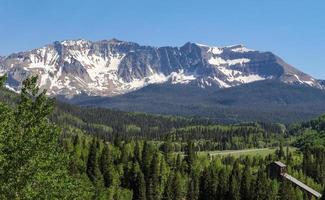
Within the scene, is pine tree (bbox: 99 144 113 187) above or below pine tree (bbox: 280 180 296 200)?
above

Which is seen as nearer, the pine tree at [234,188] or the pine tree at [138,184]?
the pine tree at [234,188]

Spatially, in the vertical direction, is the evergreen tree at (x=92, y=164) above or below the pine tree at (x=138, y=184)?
above

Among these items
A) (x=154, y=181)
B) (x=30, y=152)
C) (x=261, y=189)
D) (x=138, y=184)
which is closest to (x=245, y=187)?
(x=261, y=189)

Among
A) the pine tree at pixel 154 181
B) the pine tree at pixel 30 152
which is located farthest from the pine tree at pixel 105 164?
the pine tree at pixel 30 152

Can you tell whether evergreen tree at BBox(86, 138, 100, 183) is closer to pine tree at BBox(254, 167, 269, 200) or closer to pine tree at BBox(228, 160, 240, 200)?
pine tree at BBox(228, 160, 240, 200)

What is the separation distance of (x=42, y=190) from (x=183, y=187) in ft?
490

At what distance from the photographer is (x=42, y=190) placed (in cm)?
3953

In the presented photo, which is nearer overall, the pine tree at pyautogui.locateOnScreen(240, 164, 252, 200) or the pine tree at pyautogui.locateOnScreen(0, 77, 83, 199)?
the pine tree at pyautogui.locateOnScreen(0, 77, 83, 199)

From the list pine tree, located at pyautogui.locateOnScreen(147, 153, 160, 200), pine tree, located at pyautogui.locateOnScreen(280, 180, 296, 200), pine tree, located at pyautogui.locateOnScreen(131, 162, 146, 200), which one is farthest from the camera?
pine tree, located at pyautogui.locateOnScreen(147, 153, 160, 200)

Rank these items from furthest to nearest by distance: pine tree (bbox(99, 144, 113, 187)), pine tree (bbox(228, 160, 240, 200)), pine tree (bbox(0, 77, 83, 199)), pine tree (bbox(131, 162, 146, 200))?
pine tree (bbox(99, 144, 113, 187)) < pine tree (bbox(131, 162, 146, 200)) < pine tree (bbox(228, 160, 240, 200)) < pine tree (bbox(0, 77, 83, 199))

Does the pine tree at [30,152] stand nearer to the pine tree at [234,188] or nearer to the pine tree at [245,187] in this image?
the pine tree at [245,187]

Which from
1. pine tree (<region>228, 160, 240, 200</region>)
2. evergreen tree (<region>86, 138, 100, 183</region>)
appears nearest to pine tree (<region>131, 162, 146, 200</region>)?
evergreen tree (<region>86, 138, 100, 183</region>)

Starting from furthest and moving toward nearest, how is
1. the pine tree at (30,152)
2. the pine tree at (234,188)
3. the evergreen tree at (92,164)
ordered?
the evergreen tree at (92,164), the pine tree at (234,188), the pine tree at (30,152)

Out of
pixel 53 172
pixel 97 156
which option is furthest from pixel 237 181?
pixel 53 172
